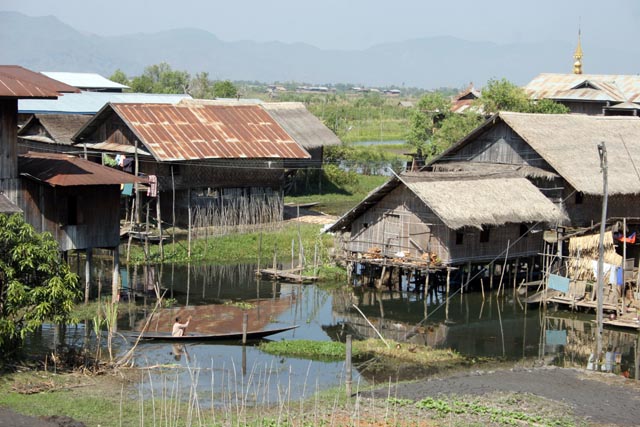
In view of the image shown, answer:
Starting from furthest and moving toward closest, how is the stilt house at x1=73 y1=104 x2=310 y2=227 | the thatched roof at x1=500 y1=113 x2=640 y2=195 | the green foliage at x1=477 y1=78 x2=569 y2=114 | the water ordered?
the green foliage at x1=477 y1=78 x2=569 y2=114
the stilt house at x1=73 y1=104 x2=310 y2=227
the thatched roof at x1=500 y1=113 x2=640 y2=195
the water

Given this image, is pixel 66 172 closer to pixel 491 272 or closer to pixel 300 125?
pixel 491 272

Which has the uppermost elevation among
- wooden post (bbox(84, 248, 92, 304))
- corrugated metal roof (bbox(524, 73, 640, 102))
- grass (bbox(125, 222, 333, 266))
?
corrugated metal roof (bbox(524, 73, 640, 102))

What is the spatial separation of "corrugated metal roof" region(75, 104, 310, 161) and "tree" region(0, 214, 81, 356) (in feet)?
52.1

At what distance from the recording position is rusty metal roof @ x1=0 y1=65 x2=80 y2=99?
23406mm

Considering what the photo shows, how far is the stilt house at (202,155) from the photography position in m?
37.0

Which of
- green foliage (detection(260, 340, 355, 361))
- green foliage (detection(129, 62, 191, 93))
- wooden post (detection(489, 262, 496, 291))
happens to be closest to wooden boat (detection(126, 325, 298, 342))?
green foliage (detection(260, 340, 355, 361))

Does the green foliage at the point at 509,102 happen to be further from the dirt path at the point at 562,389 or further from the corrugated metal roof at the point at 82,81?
the dirt path at the point at 562,389

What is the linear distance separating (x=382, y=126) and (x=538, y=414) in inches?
2905

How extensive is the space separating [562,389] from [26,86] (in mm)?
14073

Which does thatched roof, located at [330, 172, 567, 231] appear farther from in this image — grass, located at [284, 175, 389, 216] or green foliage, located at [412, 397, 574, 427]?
grass, located at [284, 175, 389, 216]

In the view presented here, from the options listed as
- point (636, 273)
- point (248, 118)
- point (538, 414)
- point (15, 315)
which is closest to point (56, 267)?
point (15, 315)

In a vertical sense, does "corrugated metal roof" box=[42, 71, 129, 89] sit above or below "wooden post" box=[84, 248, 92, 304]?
above

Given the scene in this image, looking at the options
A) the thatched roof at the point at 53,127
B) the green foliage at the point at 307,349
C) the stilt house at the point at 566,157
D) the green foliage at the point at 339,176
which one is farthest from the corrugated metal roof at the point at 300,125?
the green foliage at the point at 307,349

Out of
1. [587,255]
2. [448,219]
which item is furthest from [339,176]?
[587,255]
